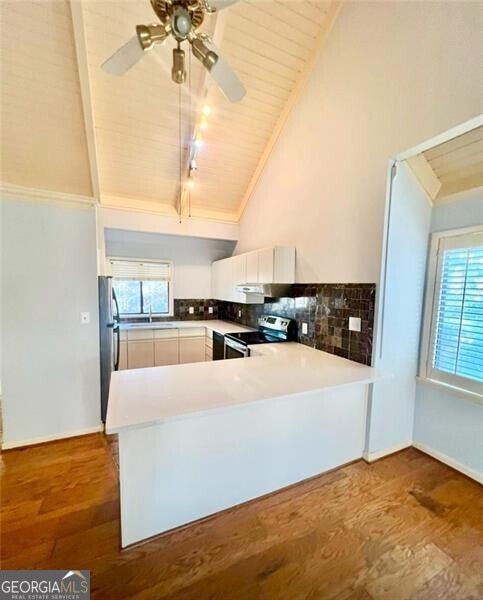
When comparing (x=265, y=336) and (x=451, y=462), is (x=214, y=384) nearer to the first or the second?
(x=265, y=336)

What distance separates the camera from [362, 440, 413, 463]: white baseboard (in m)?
2.37

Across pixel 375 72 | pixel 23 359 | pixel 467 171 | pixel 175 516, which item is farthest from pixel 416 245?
pixel 23 359

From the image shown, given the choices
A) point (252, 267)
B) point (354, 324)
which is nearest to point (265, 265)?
point (252, 267)

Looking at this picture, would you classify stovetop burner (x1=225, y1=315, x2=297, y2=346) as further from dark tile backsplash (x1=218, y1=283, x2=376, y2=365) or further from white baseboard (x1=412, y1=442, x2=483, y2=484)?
white baseboard (x1=412, y1=442, x2=483, y2=484)

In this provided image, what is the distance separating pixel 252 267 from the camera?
3.58 meters

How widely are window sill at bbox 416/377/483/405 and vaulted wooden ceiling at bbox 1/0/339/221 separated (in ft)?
10.8

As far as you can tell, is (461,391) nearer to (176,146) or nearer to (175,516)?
(175,516)

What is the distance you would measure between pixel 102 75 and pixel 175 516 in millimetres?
3700

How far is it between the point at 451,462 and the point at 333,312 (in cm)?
163

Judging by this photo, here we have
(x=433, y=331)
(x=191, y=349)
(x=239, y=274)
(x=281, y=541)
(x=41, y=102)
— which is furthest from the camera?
(x=191, y=349)

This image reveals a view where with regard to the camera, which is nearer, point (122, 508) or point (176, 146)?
point (122, 508)

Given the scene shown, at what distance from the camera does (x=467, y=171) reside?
2.15 metres
